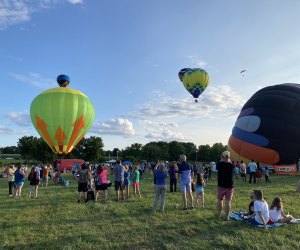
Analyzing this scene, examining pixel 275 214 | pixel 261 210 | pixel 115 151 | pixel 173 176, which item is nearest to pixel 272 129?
pixel 173 176

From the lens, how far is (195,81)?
32.2 meters

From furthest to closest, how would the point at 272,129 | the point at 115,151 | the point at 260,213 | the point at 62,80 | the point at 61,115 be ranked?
1. the point at 115,151
2. the point at 62,80
3. the point at 272,129
4. the point at 61,115
5. the point at 260,213

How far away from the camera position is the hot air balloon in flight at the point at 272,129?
1100 inches

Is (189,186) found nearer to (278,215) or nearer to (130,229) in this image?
(278,215)

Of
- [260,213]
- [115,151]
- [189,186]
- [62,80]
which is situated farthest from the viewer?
[115,151]

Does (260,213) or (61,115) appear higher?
(61,115)

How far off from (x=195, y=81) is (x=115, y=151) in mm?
96298

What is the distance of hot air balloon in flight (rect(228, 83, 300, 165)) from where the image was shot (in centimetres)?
2794

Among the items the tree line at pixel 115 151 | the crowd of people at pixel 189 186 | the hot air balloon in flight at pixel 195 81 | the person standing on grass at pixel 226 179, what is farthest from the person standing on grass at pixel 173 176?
the tree line at pixel 115 151

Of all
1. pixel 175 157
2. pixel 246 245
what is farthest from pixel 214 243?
pixel 175 157

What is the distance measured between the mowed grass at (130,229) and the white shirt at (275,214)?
382 mm

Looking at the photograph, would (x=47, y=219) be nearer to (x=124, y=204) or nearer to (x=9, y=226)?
(x=9, y=226)

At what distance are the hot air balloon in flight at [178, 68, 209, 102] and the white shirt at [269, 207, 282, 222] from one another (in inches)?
956

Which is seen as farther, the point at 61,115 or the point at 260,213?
the point at 61,115
